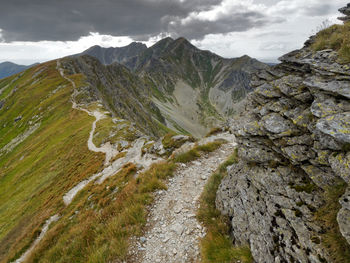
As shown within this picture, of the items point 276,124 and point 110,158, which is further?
point 110,158

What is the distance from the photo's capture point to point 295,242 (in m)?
5.50

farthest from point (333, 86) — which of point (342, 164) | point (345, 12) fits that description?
point (345, 12)

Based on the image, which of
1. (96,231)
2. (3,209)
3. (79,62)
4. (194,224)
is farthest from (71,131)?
(79,62)

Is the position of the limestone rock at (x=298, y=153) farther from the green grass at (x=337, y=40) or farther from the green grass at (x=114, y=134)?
the green grass at (x=114, y=134)

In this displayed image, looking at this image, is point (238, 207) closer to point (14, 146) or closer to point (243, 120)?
point (243, 120)

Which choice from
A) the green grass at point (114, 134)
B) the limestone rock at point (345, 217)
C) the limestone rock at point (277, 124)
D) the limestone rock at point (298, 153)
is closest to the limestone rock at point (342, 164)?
the limestone rock at point (345, 217)

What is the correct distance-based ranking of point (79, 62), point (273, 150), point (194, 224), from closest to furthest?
point (273, 150)
point (194, 224)
point (79, 62)

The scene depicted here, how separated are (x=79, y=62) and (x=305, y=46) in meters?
169

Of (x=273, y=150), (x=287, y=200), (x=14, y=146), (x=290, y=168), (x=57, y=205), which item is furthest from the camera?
(x=14, y=146)

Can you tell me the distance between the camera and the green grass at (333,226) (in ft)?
14.5

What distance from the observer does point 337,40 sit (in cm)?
769

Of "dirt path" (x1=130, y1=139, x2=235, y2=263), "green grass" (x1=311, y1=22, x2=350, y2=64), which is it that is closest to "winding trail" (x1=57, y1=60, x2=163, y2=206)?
"dirt path" (x1=130, y1=139, x2=235, y2=263)

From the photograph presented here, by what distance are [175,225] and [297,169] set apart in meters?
6.58

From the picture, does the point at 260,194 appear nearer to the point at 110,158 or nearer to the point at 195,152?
the point at 195,152
